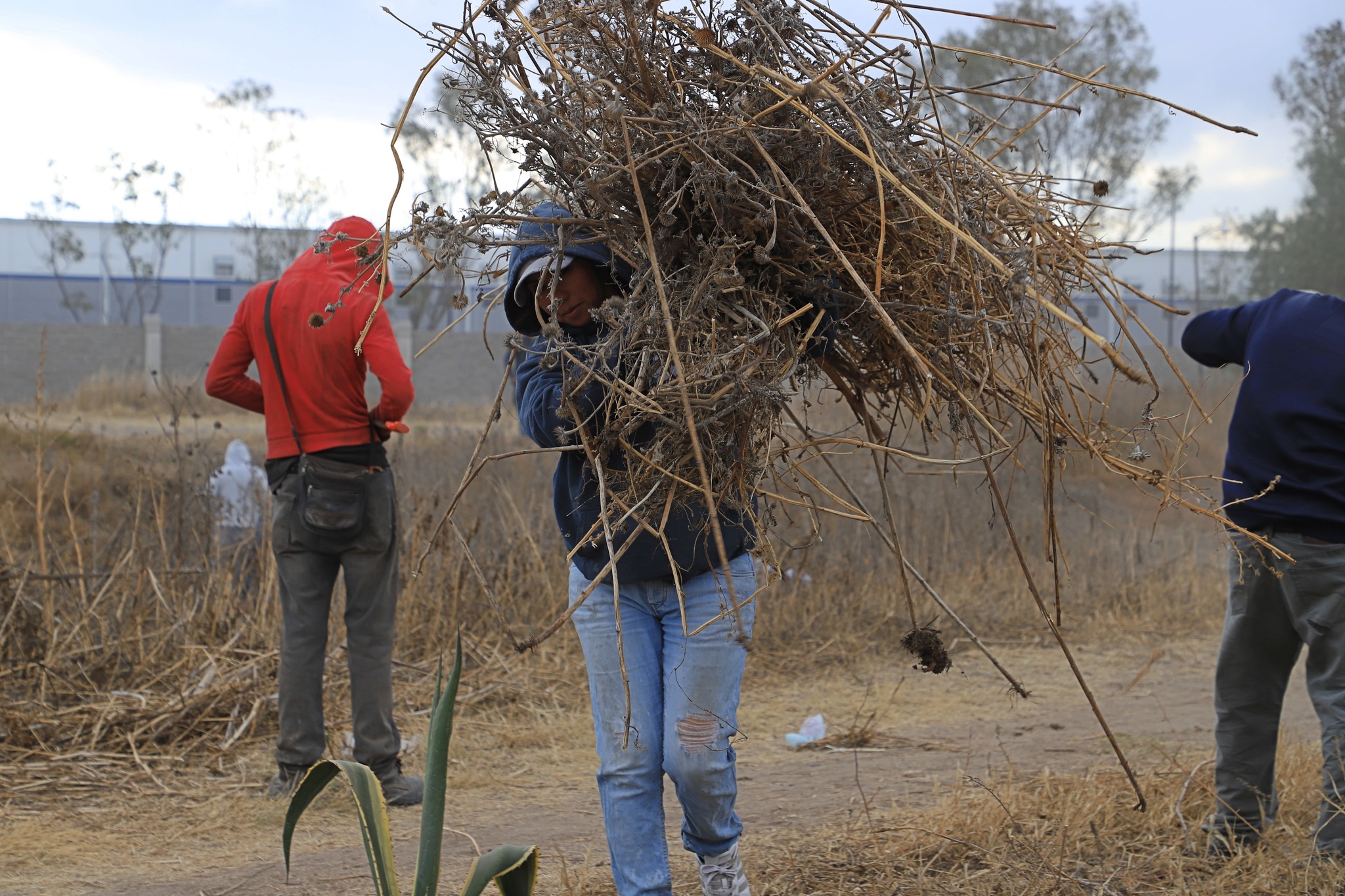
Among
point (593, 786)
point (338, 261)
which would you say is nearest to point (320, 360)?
point (338, 261)

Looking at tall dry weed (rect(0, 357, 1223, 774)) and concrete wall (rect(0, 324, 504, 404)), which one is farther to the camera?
concrete wall (rect(0, 324, 504, 404))

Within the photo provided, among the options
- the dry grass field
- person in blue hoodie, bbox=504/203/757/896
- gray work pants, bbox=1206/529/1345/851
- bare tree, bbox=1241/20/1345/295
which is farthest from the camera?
bare tree, bbox=1241/20/1345/295

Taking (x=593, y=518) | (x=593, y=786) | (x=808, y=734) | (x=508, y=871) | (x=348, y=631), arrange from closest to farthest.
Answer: (x=508, y=871) → (x=593, y=518) → (x=348, y=631) → (x=593, y=786) → (x=808, y=734)

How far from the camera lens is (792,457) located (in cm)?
222

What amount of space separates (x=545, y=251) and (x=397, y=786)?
8.40ft

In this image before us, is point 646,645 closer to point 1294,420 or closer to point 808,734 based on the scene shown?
point 1294,420

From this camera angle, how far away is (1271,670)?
3.18 metres

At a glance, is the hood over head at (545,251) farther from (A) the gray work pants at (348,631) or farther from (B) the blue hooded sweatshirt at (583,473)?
(A) the gray work pants at (348,631)

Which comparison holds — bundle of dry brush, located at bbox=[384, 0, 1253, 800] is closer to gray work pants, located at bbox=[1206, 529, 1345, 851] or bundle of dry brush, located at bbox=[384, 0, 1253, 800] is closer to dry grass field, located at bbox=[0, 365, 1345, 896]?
dry grass field, located at bbox=[0, 365, 1345, 896]

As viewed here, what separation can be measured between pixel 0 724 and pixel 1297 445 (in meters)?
4.71

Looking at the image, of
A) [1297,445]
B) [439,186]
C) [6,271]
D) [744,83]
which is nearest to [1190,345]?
[1297,445]

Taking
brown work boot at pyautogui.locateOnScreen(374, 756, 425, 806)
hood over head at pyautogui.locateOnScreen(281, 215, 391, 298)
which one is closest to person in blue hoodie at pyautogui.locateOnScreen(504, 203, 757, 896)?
hood over head at pyautogui.locateOnScreen(281, 215, 391, 298)

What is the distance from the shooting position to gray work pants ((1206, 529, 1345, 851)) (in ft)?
9.76

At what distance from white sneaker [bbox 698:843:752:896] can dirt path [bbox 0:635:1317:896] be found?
1.63 feet
